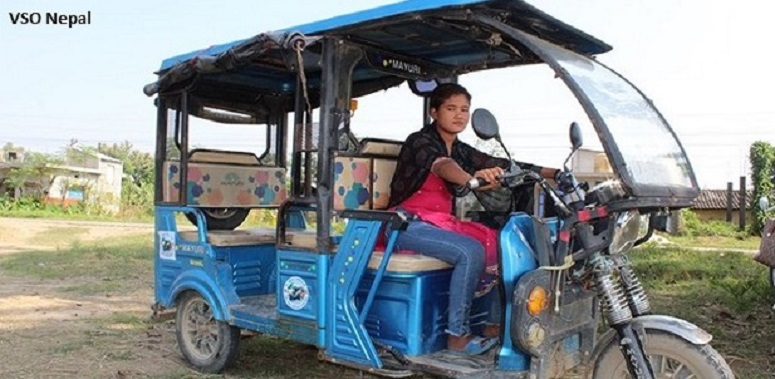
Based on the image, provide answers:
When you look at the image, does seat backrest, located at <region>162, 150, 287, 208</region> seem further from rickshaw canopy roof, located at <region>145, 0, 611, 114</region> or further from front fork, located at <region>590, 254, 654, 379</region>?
front fork, located at <region>590, 254, 654, 379</region>

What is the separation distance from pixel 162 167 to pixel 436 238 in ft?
8.57

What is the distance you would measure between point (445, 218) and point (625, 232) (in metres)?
1.09

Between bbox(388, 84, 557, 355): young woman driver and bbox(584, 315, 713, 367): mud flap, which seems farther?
bbox(388, 84, 557, 355): young woman driver

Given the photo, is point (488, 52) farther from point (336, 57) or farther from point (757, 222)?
point (757, 222)

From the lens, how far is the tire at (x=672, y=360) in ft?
10.4

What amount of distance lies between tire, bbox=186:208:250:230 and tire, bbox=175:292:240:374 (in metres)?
0.74

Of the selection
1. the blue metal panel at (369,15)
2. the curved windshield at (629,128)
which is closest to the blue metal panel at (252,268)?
the blue metal panel at (369,15)

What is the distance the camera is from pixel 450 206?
4512 mm

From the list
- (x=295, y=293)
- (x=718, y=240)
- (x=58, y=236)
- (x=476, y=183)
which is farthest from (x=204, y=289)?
(x=718, y=240)

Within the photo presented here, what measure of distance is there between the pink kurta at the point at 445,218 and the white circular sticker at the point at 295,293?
2.53ft

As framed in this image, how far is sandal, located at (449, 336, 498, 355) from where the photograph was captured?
3.96 meters

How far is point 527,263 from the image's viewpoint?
3.57m

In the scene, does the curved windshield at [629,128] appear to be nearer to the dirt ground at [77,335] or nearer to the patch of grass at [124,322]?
the dirt ground at [77,335]

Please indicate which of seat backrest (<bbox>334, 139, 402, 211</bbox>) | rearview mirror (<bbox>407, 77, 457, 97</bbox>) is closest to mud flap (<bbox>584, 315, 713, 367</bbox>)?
seat backrest (<bbox>334, 139, 402, 211</bbox>)
